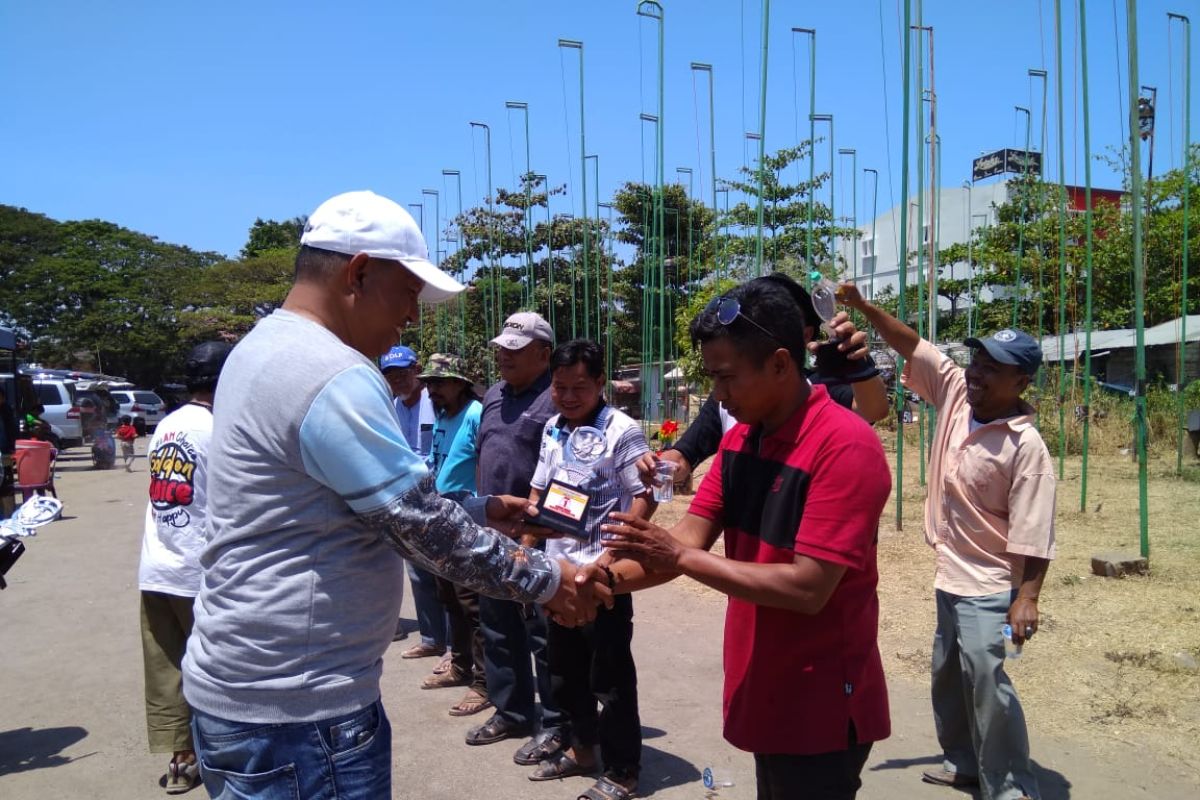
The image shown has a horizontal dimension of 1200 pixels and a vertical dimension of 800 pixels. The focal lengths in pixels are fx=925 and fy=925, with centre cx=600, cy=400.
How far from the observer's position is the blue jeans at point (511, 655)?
4.71 metres

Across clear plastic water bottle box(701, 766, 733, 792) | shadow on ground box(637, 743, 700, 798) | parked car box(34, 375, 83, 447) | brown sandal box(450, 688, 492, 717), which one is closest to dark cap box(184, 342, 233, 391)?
brown sandal box(450, 688, 492, 717)

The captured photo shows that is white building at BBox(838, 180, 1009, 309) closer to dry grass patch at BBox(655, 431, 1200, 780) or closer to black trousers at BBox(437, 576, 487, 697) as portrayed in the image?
dry grass patch at BBox(655, 431, 1200, 780)

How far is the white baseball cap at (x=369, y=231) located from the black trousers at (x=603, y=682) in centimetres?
228

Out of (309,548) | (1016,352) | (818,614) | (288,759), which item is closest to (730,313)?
(818,614)

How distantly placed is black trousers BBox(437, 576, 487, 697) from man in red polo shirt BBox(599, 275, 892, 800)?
3.25m

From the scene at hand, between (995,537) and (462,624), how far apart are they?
317 cm

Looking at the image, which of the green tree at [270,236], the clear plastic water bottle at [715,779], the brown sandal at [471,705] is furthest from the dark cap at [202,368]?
the green tree at [270,236]

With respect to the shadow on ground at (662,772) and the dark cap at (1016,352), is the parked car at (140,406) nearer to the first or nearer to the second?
the shadow on ground at (662,772)

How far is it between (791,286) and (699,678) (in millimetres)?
3643

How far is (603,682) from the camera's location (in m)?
4.05

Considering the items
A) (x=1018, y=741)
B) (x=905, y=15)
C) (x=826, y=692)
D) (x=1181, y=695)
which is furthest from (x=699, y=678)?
(x=905, y=15)

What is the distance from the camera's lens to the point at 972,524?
3.71 m

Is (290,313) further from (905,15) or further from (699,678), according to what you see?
(905,15)

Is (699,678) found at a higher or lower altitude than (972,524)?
lower
